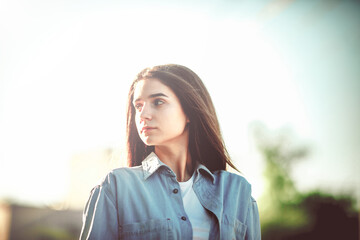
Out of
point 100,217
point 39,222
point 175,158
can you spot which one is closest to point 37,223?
point 39,222

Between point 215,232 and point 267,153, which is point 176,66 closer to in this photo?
point 215,232

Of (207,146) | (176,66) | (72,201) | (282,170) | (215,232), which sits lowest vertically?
(72,201)

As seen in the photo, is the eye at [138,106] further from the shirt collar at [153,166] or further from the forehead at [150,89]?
the shirt collar at [153,166]

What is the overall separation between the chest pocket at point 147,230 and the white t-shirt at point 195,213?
196 mm

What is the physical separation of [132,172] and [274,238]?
24.9m

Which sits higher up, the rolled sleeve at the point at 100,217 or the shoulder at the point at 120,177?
the shoulder at the point at 120,177

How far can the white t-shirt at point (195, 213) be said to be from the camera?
190 centimetres

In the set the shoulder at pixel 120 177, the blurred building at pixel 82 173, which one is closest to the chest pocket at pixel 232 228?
the shoulder at pixel 120 177

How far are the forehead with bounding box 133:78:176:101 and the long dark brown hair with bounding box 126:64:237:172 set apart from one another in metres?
0.04

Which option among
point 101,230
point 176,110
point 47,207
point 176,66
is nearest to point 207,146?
point 176,110

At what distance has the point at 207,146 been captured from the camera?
240 cm

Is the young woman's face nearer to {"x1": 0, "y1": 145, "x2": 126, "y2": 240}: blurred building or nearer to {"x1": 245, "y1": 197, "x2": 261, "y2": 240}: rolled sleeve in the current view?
{"x1": 245, "y1": 197, "x2": 261, "y2": 240}: rolled sleeve

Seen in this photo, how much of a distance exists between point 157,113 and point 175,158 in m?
0.41

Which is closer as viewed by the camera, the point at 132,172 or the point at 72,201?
the point at 132,172
